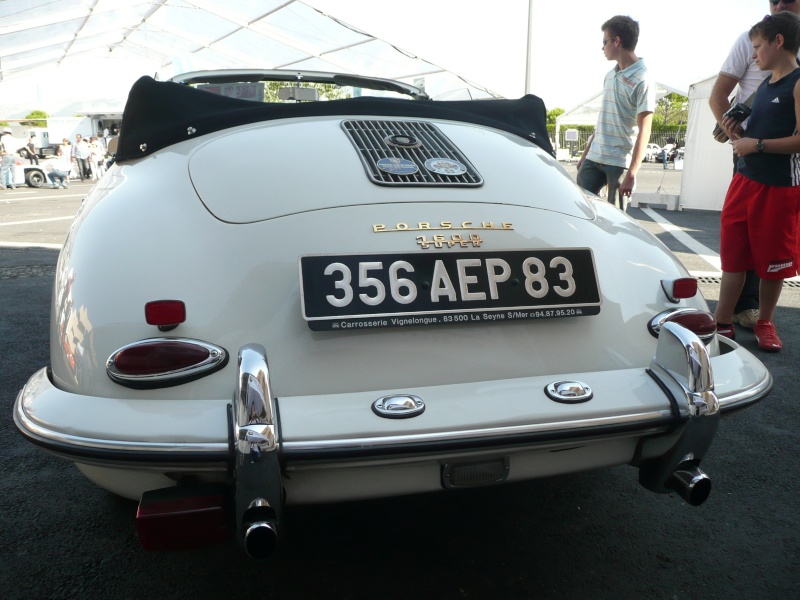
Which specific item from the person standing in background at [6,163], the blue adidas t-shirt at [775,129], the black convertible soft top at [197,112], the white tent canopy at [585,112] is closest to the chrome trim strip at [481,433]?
the black convertible soft top at [197,112]

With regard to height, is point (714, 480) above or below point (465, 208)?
below

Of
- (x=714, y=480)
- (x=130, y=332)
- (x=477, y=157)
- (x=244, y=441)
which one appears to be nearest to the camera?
(x=244, y=441)

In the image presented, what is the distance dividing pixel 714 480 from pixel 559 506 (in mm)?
628

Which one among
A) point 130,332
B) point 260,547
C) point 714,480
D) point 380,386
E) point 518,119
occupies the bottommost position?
point 714,480

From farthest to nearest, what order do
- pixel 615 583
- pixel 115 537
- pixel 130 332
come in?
1. pixel 115 537
2. pixel 615 583
3. pixel 130 332

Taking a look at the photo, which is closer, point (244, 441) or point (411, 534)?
point (244, 441)

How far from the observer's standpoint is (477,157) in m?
2.16

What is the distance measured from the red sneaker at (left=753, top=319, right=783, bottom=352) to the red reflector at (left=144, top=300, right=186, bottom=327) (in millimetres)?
3285

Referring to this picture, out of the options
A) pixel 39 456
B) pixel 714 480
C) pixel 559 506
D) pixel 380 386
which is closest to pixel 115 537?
pixel 39 456

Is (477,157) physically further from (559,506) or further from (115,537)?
(115,537)

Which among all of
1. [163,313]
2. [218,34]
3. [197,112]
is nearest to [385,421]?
[163,313]

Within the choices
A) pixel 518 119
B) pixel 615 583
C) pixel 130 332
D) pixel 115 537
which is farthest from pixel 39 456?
pixel 518 119

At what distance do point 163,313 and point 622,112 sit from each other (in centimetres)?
388

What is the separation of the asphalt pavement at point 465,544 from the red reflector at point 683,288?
53 cm
